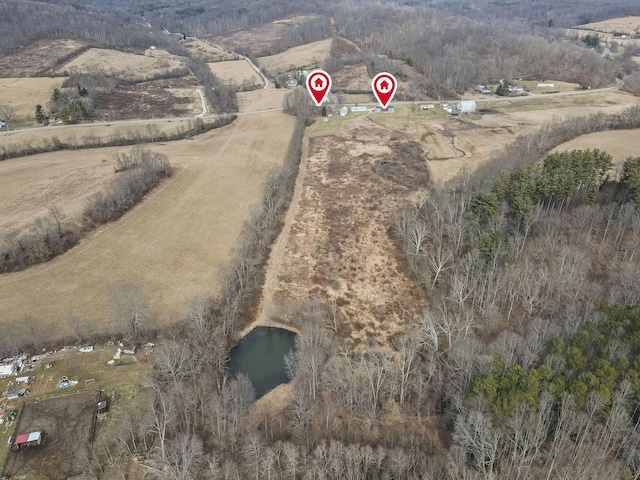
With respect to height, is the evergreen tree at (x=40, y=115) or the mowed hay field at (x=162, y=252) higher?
the evergreen tree at (x=40, y=115)

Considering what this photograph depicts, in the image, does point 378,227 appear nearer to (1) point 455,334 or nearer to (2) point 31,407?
(1) point 455,334

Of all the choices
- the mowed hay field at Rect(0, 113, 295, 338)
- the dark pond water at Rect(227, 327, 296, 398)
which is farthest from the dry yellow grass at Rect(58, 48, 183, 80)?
the dark pond water at Rect(227, 327, 296, 398)

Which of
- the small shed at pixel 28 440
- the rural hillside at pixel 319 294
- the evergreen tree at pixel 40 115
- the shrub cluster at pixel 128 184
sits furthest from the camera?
the evergreen tree at pixel 40 115

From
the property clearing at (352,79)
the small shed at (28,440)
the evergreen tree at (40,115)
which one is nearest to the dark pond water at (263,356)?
the small shed at (28,440)

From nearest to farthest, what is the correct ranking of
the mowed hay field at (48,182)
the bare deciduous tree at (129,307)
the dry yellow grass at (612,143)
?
1. the bare deciduous tree at (129,307)
2. the mowed hay field at (48,182)
3. the dry yellow grass at (612,143)

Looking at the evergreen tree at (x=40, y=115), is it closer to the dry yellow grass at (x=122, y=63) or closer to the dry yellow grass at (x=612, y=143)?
the dry yellow grass at (x=122, y=63)

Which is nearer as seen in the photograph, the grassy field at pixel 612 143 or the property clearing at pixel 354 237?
the property clearing at pixel 354 237

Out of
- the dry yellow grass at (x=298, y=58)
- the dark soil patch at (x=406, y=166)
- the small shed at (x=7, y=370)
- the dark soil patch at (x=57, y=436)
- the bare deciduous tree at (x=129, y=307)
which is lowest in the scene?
the dark soil patch at (x=57, y=436)
